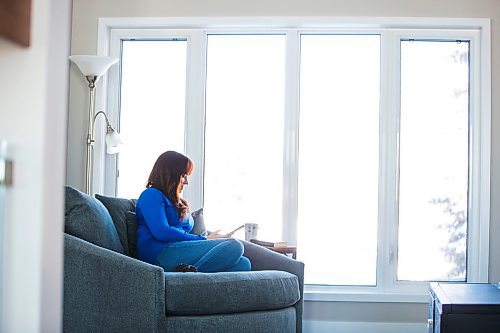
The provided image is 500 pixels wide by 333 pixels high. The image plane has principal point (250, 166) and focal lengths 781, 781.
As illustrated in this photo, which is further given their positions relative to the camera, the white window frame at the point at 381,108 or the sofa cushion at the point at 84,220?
the white window frame at the point at 381,108

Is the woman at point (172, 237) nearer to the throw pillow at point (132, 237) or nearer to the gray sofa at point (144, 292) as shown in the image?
the throw pillow at point (132, 237)

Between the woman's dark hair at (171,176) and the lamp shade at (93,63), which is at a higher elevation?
the lamp shade at (93,63)

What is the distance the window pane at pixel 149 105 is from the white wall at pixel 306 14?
0.79 ft

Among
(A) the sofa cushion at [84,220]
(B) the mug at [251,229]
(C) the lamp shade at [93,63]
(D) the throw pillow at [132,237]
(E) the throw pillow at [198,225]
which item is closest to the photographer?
(A) the sofa cushion at [84,220]

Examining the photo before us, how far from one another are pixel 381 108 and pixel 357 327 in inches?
53.2

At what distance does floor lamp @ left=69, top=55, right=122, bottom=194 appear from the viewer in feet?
14.7

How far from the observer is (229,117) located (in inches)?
Answer: 195

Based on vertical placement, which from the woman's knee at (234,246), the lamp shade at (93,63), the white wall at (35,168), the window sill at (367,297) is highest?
the lamp shade at (93,63)

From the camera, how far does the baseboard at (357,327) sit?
472cm

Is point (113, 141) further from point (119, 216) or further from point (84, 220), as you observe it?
point (84, 220)

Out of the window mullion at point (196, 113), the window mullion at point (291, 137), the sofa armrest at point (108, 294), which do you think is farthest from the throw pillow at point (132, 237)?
the window mullion at point (291, 137)

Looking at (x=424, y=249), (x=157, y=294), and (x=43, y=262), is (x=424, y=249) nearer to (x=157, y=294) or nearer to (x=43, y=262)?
(x=157, y=294)

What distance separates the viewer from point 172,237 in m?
3.84

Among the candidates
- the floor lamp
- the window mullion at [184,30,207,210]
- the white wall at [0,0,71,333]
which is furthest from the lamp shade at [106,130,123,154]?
the white wall at [0,0,71,333]
